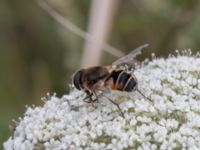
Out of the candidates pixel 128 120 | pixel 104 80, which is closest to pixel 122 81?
pixel 104 80

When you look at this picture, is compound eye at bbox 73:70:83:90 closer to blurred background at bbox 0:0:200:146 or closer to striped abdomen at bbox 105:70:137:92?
striped abdomen at bbox 105:70:137:92

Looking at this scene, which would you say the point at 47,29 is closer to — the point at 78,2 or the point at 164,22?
the point at 78,2

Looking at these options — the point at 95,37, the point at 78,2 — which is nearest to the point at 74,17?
the point at 78,2

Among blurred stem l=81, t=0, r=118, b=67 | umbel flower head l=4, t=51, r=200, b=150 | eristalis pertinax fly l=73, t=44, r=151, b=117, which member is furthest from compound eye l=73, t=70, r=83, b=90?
blurred stem l=81, t=0, r=118, b=67

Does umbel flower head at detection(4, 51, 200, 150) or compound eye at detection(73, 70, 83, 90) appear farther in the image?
compound eye at detection(73, 70, 83, 90)

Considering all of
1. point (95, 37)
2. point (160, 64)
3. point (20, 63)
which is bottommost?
point (160, 64)

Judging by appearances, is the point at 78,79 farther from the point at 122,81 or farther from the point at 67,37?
the point at 67,37

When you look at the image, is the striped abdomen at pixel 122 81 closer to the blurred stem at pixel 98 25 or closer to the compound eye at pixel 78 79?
the compound eye at pixel 78 79
